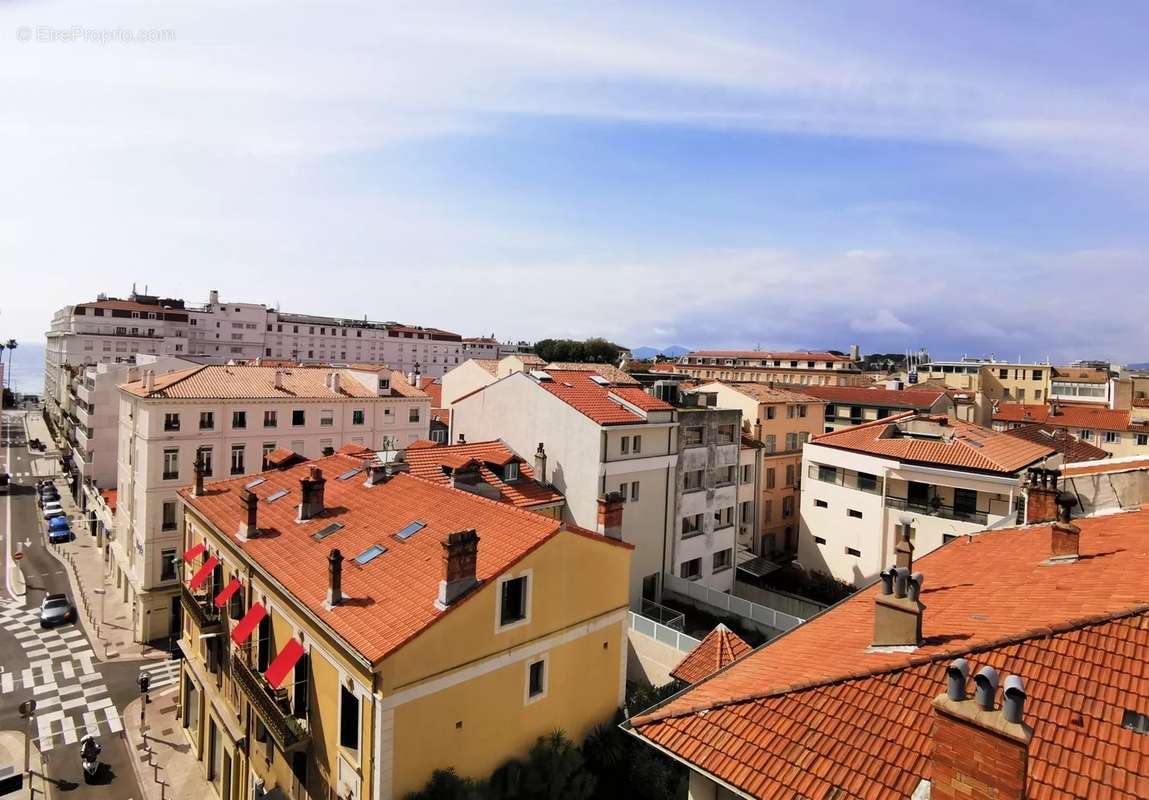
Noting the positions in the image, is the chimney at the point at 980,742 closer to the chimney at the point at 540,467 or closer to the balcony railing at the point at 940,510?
the chimney at the point at 540,467

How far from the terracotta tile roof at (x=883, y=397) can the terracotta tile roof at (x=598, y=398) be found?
32.8 meters

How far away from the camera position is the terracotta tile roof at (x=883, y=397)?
57438 millimetres

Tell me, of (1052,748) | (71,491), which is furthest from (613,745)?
(71,491)

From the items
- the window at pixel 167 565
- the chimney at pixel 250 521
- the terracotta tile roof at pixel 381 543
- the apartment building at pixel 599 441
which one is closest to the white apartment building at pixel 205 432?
the window at pixel 167 565

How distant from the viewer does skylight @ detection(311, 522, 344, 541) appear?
68.4ft

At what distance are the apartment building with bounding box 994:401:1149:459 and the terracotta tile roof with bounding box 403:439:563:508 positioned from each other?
54.6 m

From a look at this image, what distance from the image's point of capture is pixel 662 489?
35312 millimetres

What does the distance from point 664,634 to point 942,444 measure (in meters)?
22.2

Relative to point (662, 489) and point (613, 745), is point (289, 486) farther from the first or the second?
point (662, 489)

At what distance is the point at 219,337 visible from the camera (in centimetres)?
12125

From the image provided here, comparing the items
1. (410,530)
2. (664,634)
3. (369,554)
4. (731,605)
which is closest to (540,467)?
(664,634)

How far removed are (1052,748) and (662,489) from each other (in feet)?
90.9

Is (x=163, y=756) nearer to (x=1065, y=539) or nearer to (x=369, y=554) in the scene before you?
(x=369, y=554)

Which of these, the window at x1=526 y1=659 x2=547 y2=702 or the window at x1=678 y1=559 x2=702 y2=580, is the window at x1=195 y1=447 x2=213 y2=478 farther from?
the window at x1=526 y1=659 x2=547 y2=702
